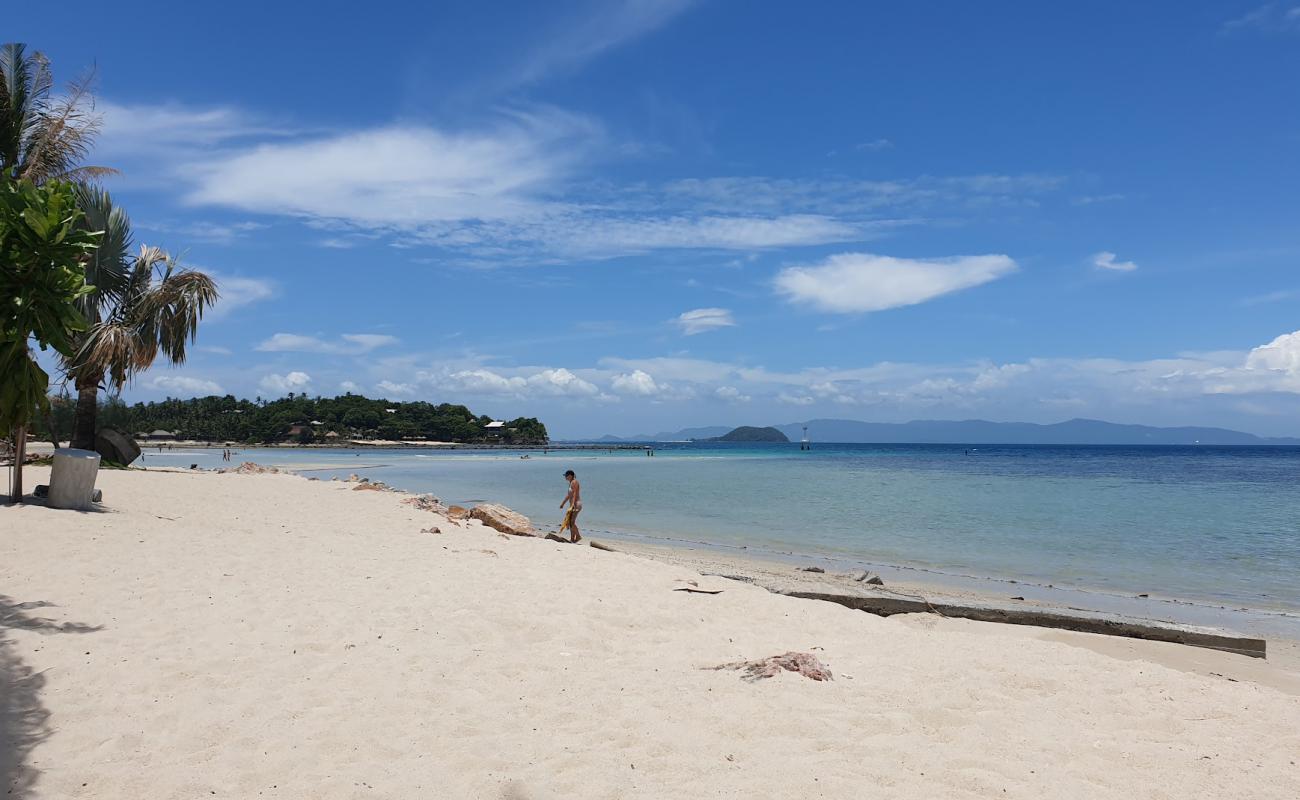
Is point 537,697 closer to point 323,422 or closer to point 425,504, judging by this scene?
point 425,504

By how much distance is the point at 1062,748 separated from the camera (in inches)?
187

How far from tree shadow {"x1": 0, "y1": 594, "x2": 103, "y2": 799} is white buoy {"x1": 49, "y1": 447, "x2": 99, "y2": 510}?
634 cm

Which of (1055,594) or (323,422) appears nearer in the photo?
(1055,594)

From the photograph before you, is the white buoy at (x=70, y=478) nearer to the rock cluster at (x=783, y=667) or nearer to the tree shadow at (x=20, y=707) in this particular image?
the tree shadow at (x=20, y=707)

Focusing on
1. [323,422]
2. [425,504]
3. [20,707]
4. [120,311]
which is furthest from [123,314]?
[323,422]

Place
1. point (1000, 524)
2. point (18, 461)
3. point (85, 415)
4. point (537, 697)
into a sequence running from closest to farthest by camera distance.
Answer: point (537, 697), point (18, 461), point (85, 415), point (1000, 524)

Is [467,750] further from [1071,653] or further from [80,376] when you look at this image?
[80,376]

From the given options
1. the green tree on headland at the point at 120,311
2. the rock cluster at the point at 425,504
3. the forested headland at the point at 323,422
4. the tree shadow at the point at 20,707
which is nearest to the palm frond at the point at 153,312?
the green tree on headland at the point at 120,311

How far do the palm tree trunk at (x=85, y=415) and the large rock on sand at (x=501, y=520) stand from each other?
13.9 meters

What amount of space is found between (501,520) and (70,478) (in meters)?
7.13

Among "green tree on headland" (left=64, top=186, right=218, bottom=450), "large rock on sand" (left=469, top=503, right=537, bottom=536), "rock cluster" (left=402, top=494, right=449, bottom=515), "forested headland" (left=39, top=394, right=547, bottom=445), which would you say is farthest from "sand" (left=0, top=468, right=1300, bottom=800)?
"forested headland" (left=39, top=394, right=547, bottom=445)

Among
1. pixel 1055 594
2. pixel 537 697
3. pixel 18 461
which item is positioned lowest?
pixel 1055 594

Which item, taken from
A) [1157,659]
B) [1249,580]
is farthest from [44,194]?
[1249,580]

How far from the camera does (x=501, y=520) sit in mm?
15094
